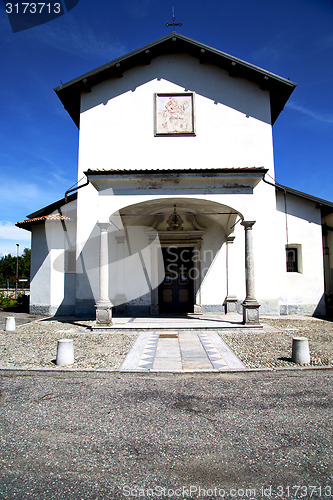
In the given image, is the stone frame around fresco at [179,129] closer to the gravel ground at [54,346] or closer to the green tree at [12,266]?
the gravel ground at [54,346]

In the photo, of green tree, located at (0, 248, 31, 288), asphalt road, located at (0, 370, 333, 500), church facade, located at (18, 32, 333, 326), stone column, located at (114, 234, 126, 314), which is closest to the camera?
asphalt road, located at (0, 370, 333, 500)

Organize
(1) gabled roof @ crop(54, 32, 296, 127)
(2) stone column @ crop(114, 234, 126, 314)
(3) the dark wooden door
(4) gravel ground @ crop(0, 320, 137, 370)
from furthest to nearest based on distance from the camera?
1. (3) the dark wooden door
2. (2) stone column @ crop(114, 234, 126, 314)
3. (1) gabled roof @ crop(54, 32, 296, 127)
4. (4) gravel ground @ crop(0, 320, 137, 370)

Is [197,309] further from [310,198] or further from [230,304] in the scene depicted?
[310,198]

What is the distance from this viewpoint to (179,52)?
12.9 meters

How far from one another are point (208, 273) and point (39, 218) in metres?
7.12

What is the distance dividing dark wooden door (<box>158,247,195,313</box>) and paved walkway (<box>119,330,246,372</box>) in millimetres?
4022

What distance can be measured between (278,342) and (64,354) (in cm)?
487

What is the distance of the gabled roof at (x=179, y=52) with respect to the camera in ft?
39.9

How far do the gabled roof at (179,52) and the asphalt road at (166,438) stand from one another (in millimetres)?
10956

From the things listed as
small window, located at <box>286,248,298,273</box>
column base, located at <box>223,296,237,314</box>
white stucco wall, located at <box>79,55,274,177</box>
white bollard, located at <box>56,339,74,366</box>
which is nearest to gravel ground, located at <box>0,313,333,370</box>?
white bollard, located at <box>56,339,74,366</box>

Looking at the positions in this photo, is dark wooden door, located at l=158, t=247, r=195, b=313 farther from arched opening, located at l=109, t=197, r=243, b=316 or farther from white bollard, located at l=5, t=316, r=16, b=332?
white bollard, located at l=5, t=316, r=16, b=332

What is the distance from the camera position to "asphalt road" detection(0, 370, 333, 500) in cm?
261

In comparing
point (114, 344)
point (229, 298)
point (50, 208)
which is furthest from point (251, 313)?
point (50, 208)

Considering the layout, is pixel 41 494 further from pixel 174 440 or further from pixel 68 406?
pixel 68 406
